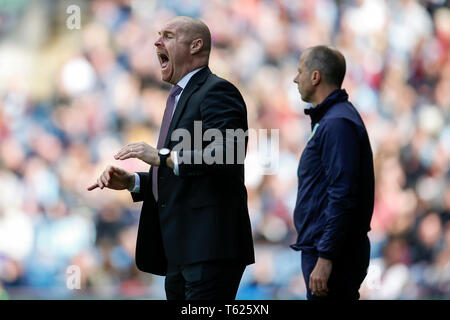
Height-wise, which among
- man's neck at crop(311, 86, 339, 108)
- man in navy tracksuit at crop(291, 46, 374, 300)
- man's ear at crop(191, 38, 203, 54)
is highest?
man's ear at crop(191, 38, 203, 54)

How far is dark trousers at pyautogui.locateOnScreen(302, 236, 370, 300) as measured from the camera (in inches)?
106

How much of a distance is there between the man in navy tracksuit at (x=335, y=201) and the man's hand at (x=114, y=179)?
25.5 inches

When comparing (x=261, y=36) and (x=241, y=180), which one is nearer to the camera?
(x=241, y=180)

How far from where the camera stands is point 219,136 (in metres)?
2.44

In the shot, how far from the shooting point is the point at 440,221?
5508 millimetres

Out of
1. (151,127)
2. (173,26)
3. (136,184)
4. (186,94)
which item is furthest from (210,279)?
(151,127)

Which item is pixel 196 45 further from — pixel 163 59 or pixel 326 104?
pixel 326 104

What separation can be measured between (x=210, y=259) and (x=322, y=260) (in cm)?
44

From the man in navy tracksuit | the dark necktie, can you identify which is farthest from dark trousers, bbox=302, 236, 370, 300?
the dark necktie

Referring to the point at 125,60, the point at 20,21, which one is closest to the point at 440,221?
the point at 125,60

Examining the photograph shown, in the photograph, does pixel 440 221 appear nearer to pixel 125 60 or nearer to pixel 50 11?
pixel 125 60

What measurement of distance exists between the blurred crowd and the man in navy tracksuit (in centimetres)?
227

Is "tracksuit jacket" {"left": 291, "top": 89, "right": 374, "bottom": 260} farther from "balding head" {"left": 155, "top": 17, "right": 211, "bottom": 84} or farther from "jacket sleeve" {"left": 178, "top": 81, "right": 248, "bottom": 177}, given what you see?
"balding head" {"left": 155, "top": 17, "right": 211, "bottom": 84}

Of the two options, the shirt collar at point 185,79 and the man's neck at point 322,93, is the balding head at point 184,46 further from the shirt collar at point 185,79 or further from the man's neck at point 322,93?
the man's neck at point 322,93
